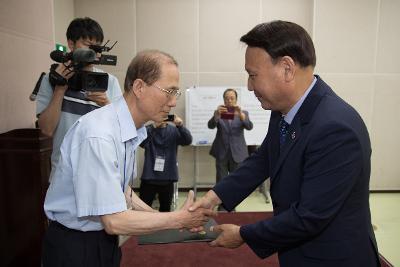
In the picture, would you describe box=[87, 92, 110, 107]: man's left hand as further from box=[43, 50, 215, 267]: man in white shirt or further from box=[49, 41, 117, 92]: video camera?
box=[43, 50, 215, 267]: man in white shirt

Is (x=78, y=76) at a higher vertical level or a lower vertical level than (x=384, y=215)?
higher

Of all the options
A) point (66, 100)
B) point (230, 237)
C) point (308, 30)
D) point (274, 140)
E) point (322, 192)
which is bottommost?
point (230, 237)

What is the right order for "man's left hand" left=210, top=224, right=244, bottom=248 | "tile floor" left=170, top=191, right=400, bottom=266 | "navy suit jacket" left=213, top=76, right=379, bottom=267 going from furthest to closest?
"tile floor" left=170, top=191, right=400, bottom=266
"man's left hand" left=210, top=224, right=244, bottom=248
"navy suit jacket" left=213, top=76, right=379, bottom=267

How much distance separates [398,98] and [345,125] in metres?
4.87

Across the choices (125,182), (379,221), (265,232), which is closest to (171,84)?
(125,182)

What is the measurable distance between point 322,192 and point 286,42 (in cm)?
50

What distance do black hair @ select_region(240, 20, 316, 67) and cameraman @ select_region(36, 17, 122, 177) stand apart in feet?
3.62

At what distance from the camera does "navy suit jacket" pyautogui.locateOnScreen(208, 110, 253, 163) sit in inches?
171

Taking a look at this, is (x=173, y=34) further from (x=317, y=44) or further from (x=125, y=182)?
(x=125, y=182)

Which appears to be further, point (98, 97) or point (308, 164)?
point (98, 97)

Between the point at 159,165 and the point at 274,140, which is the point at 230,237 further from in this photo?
the point at 159,165

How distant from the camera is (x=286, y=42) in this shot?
3.68ft

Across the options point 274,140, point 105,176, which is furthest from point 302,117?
point 105,176

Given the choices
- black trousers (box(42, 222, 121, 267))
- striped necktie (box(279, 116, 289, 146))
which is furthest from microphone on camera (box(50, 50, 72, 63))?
striped necktie (box(279, 116, 289, 146))
